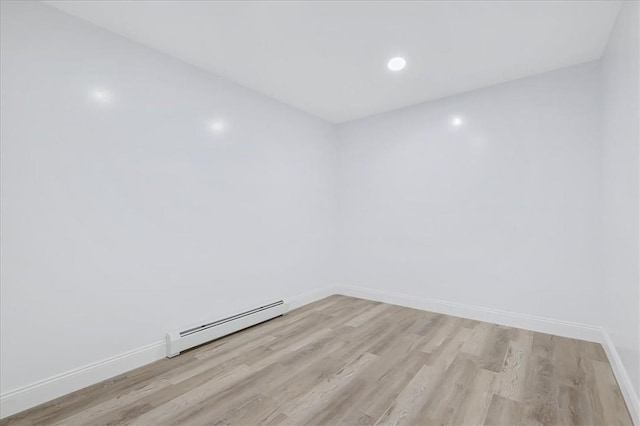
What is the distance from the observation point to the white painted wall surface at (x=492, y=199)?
2.81 meters

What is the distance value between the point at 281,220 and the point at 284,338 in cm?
144

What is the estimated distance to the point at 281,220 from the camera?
3760 mm

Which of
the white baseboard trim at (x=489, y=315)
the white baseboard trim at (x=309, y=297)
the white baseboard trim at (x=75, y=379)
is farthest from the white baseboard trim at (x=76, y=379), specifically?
the white baseboard trim at (x=489, y=315)

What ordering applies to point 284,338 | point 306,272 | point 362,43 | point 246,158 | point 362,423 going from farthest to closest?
point 306,272
point 246,158
point 284,338
point 362,43
point 362,423

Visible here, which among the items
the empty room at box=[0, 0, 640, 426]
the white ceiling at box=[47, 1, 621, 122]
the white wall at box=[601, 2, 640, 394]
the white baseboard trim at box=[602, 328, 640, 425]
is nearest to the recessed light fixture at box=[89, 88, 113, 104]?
the empty room at box=[0, 0, 640, 426]

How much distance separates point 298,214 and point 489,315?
2583mm

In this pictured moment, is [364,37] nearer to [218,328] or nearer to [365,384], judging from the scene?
[365,384]

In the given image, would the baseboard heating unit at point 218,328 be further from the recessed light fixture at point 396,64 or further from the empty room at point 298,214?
the recessed light fixture at point 396,64

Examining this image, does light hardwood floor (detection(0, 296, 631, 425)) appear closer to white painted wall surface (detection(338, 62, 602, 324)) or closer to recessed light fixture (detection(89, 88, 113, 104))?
white painted wall surface (detection(338, 62, 602, 324))

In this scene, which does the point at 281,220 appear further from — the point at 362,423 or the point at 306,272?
the point at 362,423

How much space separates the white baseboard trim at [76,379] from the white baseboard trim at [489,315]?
2758mm

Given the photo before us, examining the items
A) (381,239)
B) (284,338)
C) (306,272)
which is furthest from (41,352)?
(381,239)

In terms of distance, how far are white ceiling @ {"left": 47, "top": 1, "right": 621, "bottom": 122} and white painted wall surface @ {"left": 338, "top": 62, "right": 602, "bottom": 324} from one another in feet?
1.36

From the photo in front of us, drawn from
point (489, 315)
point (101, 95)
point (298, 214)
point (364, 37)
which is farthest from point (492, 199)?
point (101, 95)
